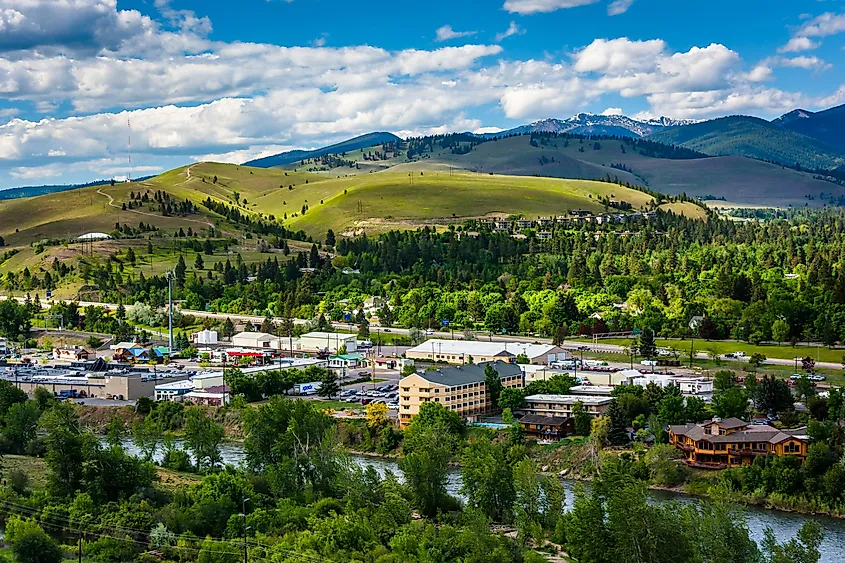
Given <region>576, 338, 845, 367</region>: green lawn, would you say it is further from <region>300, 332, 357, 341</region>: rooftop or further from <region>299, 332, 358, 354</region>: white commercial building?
<region>300, 332, 357, 341</region>: rooftop

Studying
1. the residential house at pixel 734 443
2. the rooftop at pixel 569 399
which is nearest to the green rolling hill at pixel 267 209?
the rooftop at pixel 569 399

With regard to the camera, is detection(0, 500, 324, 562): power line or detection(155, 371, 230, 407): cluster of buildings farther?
detection(155, 371, 230, 407): cluster of buildings

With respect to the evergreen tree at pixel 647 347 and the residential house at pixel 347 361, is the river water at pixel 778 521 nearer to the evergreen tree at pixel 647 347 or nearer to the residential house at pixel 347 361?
the evergreen tree at pixel 647 347

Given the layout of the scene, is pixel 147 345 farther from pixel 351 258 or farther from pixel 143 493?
pixel 143 493

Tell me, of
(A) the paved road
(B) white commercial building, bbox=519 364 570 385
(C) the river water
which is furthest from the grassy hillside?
(C) the river water

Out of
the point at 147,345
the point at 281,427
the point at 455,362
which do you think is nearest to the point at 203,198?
the point at 147,345
